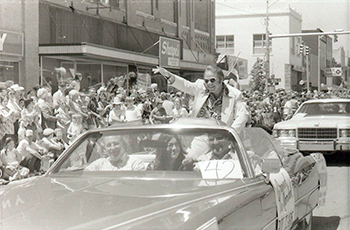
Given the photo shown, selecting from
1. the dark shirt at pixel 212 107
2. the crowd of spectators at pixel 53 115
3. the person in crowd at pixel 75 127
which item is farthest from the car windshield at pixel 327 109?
the dark shirt at pixel 212 107

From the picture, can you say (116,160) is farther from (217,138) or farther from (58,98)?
(58,98)

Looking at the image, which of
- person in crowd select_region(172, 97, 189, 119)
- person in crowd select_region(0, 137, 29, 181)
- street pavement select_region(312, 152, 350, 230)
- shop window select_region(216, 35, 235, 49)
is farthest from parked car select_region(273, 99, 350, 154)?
shop window select_region(216, 35, 235, 49)

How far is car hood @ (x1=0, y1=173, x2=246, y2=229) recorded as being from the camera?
2.87 metres

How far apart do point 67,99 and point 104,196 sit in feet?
30.5

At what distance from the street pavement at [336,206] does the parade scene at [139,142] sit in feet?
0.07

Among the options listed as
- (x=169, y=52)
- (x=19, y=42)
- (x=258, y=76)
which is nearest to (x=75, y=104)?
(x=19, y=42)

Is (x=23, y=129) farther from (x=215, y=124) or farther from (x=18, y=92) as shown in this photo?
(x=215, y=124)

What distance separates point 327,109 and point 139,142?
9.66 metres

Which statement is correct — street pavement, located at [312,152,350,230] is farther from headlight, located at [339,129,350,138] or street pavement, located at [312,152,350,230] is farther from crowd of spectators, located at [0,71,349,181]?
crowd of spectators, located at [0,71,349,181]

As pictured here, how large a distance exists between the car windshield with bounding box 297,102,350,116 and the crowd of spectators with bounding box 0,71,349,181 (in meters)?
3.55

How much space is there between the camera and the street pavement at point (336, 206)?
6.78 metres

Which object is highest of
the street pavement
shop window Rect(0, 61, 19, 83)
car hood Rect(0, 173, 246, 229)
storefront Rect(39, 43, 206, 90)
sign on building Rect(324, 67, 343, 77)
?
sign on building Rect(324, 67, 343, 77)

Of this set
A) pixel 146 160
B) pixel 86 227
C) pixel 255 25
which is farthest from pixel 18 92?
pixel 255 25

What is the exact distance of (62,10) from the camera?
747 inches
